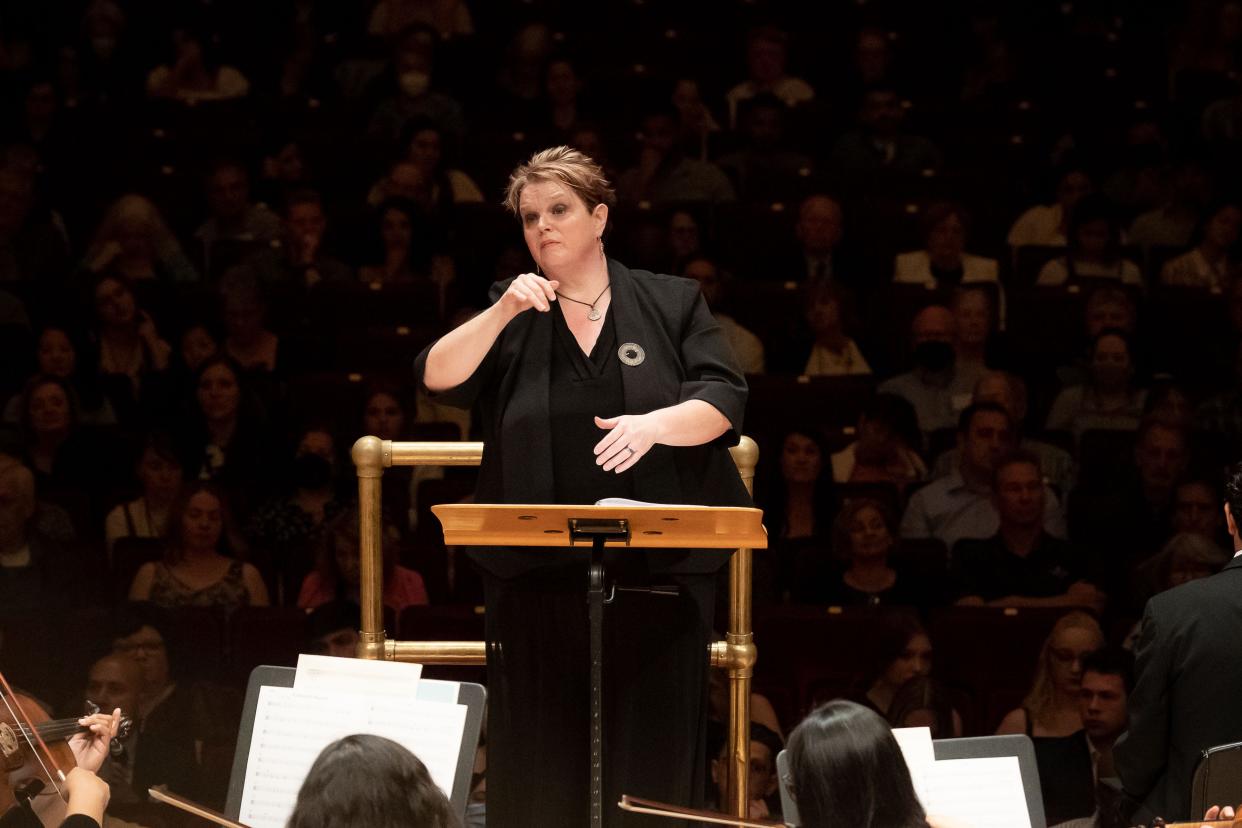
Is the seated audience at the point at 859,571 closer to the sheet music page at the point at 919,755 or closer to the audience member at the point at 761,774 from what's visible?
the audience member at the point at 761,774

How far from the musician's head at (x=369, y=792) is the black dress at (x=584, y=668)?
81 centimetres

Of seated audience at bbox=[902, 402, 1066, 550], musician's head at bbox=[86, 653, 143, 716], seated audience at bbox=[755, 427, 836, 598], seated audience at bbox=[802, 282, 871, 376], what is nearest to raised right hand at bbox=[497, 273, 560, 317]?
musician's head at bbox=[86, 653, 143, 716]

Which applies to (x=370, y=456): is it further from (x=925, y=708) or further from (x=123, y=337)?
(x=123, y=337)

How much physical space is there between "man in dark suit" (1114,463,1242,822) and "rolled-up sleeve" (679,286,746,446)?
0.94 metres

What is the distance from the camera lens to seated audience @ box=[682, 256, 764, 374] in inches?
261

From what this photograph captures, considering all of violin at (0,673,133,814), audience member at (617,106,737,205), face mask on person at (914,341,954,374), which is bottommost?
violin at (0,673,133,814)

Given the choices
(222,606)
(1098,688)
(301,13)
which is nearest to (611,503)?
(1098,688)

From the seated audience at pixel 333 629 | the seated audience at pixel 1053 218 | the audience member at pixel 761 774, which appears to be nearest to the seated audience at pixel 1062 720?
the audience member at pixel 761 774

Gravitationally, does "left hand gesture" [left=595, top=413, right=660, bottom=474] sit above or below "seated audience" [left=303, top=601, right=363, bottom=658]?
above

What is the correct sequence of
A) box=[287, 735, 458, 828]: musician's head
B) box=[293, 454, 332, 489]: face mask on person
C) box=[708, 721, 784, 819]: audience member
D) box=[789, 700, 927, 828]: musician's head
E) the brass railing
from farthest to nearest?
box=[293, 454, 332, 489]: face mask on person < box=[708, 721, 784, 819]: audience member < the brass railing < box=[789, 700, 927, 828]: musician's head < box=[287, 735, 458, 828]: musician's head

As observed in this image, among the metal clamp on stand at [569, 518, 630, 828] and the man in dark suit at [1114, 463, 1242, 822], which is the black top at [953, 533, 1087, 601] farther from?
the metal clamp on stand at [569, 518, 630, 828]

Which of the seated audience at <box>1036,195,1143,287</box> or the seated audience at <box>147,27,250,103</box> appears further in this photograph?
the seated audience at <box>147,27,250,103</box>

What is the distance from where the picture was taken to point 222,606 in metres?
5.31

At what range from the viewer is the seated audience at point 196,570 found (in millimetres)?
5371
